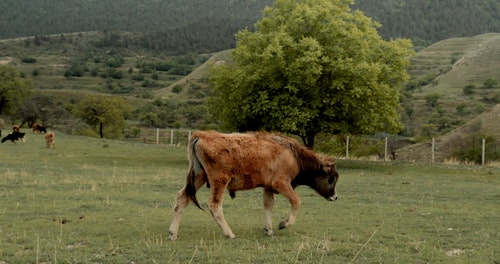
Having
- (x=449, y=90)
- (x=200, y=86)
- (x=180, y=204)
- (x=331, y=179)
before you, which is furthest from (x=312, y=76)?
(x=200, y=86)

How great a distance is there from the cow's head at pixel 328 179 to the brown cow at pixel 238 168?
0.51 m

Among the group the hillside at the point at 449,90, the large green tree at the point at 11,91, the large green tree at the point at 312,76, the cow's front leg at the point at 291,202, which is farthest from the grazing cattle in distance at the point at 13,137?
the hillside at the point at 449,90

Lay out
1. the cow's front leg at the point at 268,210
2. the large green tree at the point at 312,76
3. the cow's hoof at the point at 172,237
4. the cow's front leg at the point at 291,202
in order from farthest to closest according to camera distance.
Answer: the large green tree at the point at 312,76 < the cow's front leg at the point at 268,210 < the cow's front leg at the point at 291,202 < the cow's hoof at the point at 172,237

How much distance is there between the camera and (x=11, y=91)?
3091 inches

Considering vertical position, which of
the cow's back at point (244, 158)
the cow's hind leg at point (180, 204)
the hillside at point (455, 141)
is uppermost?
the cow's back at point (244, 158)

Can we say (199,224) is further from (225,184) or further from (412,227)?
(412,227)

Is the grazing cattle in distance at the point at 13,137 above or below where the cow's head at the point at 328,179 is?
below

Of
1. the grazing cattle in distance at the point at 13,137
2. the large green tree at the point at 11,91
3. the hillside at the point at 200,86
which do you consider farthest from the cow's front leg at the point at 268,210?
the large green tree at the point at 11,91

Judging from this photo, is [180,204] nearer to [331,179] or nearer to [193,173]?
[193,173]

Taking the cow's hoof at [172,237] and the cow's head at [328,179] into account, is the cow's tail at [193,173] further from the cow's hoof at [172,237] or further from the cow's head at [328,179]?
the cow's head at [328,179]

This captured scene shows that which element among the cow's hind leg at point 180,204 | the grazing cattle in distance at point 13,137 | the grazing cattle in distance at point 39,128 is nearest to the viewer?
the cow's hind leg at point 180,204

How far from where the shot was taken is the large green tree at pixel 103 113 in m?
75.2

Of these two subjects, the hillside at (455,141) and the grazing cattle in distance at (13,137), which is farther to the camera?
the hillside at (455,141)

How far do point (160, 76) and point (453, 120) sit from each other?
118 metres
